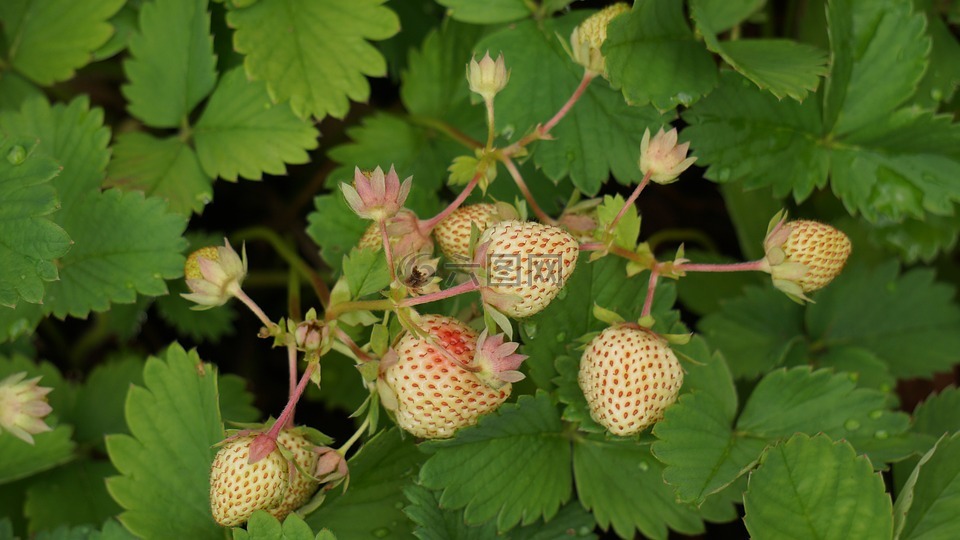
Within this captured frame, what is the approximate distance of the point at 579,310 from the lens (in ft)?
5.45

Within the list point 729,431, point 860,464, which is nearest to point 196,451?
point 729,431

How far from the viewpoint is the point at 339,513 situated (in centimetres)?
167

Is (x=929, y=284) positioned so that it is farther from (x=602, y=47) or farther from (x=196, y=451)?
(x=196, y=451)

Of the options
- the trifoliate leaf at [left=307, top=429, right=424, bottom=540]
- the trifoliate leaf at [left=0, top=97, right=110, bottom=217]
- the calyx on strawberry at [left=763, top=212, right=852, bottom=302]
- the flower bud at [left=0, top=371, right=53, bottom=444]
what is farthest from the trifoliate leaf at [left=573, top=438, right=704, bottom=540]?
the trifoliate leaf at [left=0, top=97, right=110, bottom=217]

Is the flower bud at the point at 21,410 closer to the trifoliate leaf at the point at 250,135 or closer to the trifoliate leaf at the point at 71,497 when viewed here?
the trifoliate leaf at the point at 71,497

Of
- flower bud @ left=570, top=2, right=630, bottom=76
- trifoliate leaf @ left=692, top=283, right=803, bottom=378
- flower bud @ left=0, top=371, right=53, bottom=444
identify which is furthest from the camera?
trifoliate leaf @ left=692, top=283, right=803, bottom=378

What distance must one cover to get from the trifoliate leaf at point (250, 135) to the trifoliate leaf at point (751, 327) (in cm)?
117

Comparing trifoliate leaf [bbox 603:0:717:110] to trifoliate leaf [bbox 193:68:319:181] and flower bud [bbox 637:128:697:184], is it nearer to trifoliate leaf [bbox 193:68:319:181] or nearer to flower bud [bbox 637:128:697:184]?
flower bud [bbox 637:128:697:184]

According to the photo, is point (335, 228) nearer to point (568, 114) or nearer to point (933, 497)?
point (568, 114)

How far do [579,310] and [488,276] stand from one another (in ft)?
1.16

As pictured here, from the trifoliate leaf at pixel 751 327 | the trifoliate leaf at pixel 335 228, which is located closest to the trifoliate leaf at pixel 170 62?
the trifoliate leaf at pixel 335 228

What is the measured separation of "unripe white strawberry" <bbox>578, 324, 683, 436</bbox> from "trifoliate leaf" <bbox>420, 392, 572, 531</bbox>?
173mm

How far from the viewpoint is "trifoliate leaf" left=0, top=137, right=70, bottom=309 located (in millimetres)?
1597

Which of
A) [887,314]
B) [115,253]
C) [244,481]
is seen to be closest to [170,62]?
[115,253]
